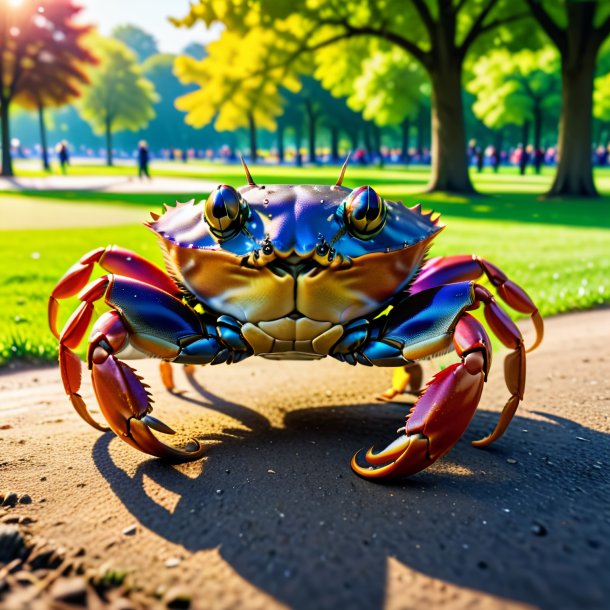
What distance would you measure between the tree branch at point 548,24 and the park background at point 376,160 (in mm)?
60

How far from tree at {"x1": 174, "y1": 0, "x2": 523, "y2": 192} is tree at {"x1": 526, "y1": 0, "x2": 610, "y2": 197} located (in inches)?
56.5

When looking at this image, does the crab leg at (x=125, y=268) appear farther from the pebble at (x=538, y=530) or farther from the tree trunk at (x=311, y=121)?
the tree trunk at (x=311, y=121)

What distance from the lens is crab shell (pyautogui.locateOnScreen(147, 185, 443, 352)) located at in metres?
2.70

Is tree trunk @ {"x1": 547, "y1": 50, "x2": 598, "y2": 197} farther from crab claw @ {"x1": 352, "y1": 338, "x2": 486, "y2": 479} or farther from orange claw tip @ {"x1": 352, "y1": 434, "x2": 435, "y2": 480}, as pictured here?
orange claw tip @ {"x1": 352, "y1": 434, "x2": 435, "y2": 480}

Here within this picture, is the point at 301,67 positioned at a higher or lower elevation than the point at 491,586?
higher

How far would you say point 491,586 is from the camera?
1.84 metres

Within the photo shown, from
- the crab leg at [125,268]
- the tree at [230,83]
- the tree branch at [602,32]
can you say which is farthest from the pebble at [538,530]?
the tree branch at [602,32]

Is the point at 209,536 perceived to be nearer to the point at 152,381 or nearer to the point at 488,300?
the point at 488,300

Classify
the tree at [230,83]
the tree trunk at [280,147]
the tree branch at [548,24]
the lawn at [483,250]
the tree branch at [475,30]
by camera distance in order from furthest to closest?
the tree trunk at [280,147], the tree at [230,83], the tree branch at [475,30], the tree branch at [548,24], the lawn at [483,250]

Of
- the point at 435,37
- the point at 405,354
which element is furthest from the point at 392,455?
the point at 435,37

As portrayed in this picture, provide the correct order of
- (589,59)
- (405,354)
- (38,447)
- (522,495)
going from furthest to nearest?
1. (589,59)
2. (38,447)
3. (405,354)
4. (522,495)

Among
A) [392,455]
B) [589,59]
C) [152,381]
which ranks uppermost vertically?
[589,59]

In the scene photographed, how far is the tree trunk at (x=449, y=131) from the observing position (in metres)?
19.0

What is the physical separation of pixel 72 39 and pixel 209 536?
128ft
